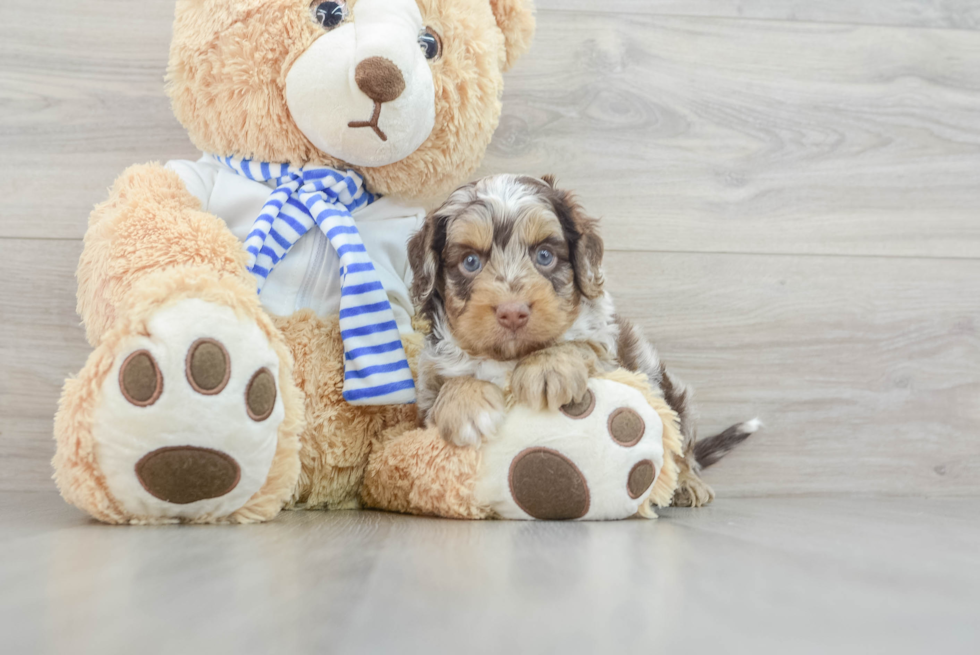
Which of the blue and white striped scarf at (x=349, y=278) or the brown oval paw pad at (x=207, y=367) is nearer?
the brown oval paw pad at (x=207, y=367)

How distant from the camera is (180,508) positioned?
1.15 meters

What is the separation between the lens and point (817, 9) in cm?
205

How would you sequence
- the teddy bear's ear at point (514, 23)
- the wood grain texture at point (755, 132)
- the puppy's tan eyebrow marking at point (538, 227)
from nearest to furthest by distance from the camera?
the puppy's tan eyebrow marking at point (538, 227) < the teddy bear's ear at point (514, 23) < the wood grain texture at point (755, 132)

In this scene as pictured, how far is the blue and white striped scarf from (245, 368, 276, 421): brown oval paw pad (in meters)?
0.24

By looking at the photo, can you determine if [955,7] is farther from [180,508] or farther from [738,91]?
[180,508]

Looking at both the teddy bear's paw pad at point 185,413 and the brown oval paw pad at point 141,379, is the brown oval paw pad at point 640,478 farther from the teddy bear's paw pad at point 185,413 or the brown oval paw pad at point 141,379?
the brown oval paw pad at point 141,379

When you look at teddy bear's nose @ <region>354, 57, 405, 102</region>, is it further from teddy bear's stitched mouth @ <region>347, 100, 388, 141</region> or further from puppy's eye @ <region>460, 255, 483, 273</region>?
puppy's eye @ <region>460, 255, 483, 273</region>

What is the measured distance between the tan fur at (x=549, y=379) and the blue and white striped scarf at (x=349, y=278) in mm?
246

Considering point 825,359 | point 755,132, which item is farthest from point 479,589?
point 755,132

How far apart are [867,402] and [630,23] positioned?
1.25 metres

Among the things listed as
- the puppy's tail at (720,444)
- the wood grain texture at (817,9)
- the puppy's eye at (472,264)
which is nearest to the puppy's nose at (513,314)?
the puppy's eye at (472,264)

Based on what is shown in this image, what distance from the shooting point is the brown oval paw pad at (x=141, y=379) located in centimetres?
106

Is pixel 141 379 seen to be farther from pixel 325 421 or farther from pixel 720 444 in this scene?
pixel 720 444

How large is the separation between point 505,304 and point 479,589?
592mm
